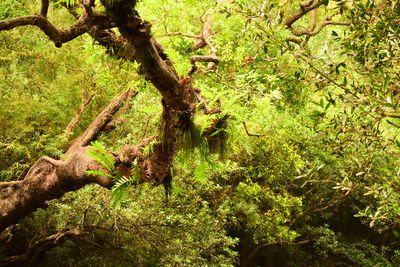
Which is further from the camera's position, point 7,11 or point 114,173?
point 7,11

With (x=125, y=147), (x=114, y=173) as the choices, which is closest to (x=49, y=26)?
(x=125, y=147)

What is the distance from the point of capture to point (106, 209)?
196 inches

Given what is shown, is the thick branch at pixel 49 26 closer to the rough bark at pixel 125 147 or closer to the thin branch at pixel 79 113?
the rough bark at pixel 125 147

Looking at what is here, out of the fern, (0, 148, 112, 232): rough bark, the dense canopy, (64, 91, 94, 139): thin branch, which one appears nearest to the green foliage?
the dense canopy

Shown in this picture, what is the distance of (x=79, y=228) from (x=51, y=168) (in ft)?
5.71

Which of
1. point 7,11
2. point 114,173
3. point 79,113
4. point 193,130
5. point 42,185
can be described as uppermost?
point 7,11

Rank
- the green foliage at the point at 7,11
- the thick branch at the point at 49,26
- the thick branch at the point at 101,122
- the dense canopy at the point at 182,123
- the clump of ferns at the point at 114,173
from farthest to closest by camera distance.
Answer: the thick branch at the point at 101,122
the green foliage at the point at 7,11
the thick branch at the point at 49,26
the clump of ferns at the point at 114,173
the dense canopy at the point at 182,123

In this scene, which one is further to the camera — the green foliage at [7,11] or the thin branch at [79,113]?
the thin branch at [79,113]

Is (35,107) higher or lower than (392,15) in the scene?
lower

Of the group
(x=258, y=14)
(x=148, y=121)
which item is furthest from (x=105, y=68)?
(x=258, y=14)

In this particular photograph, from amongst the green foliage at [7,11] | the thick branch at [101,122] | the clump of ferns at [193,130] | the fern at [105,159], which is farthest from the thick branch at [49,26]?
the thick branch at [101,122]

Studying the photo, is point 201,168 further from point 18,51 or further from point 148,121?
point 18,51

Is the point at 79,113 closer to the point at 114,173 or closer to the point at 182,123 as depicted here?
the point at 114,173

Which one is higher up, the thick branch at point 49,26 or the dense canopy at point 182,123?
the thick branch at point 49,26
